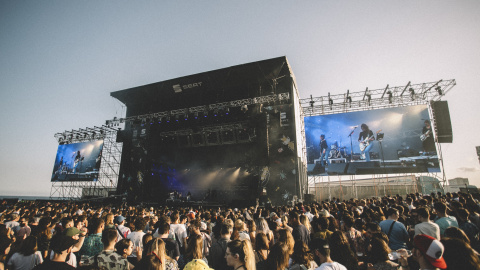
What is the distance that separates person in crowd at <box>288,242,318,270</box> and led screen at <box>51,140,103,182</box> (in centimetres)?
2948

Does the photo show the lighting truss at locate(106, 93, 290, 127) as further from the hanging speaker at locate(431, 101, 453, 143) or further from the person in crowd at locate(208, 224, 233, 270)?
the person in crowd at locate(208, 224, 233, 270)

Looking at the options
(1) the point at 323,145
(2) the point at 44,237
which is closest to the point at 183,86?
(1) the point at 323,145

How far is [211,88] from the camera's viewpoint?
73.8 ft

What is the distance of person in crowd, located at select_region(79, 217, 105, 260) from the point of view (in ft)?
12.2

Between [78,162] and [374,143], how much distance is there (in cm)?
3332

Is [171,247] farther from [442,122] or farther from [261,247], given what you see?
[442,122]

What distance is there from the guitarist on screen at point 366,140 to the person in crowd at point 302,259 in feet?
62.0

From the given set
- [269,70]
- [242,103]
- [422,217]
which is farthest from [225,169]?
[422,217]

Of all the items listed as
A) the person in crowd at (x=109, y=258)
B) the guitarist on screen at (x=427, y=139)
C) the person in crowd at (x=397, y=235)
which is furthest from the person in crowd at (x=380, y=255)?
the guitarist on screen at (x=427, y=139)

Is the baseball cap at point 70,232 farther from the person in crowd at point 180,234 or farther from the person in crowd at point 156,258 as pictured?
the person in crowd at point 180,234

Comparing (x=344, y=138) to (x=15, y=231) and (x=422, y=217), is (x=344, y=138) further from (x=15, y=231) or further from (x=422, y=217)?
(x=15, y=231)

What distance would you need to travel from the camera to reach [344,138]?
19.8m

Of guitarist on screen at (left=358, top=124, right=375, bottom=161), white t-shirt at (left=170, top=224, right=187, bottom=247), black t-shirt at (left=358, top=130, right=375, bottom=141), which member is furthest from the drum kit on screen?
white t-shirt at (left=170, top=224, right=187, bottom=247)

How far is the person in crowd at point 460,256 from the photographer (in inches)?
74.0
